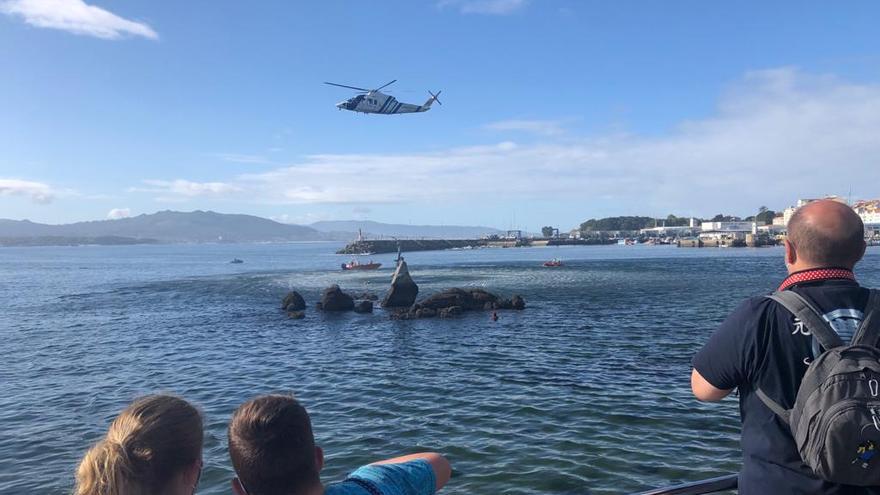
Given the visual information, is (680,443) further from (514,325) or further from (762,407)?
(514,325)

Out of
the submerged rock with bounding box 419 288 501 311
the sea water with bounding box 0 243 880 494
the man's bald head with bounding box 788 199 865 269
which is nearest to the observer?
Answer: the man's bald head with bounding box 788 199 865 269

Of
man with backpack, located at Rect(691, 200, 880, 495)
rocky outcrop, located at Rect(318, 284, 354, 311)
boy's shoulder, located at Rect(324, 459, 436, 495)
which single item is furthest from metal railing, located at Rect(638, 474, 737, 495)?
rocky outcrop, located at Rect(318, 284, 354, 311)

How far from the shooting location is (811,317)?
9.20 ft

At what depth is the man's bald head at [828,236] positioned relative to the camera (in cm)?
302

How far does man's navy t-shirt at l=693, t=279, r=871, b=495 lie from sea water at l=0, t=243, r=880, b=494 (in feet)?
21.7

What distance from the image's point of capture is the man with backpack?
2594 mm

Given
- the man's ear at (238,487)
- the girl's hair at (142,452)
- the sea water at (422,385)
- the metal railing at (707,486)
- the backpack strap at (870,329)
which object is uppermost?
the backpack strap at (870,329)

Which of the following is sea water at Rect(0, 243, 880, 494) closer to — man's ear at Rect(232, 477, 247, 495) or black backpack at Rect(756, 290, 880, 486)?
man's ear at Rect(232, 477, 247, 495)

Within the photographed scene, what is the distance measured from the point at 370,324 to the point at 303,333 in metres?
4.42

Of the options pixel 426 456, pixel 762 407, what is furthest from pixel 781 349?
pixel 426 456

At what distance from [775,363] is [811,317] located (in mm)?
278

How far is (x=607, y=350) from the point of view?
23.7 meters

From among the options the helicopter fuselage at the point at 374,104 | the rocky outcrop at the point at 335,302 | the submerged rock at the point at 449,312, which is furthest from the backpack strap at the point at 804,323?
the helicopter fuselage at the point at 374,104

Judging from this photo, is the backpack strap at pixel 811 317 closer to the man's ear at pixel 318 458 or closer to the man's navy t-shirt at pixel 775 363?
the man's navy t-shirt at pixel 775 363
